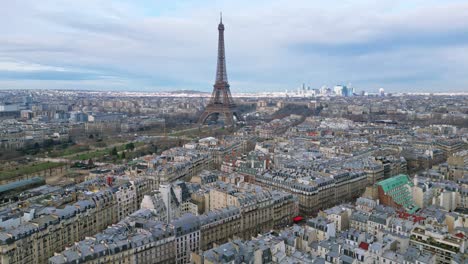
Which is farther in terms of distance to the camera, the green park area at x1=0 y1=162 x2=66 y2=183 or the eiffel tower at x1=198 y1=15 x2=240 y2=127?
the eiffel tower at x1=198 y1=15 x2=240 y2=127

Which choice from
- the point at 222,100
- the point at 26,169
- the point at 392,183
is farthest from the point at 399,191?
the point at 222,100

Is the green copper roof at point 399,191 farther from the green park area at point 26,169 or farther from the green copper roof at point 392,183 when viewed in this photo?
the green park area at point 26,169

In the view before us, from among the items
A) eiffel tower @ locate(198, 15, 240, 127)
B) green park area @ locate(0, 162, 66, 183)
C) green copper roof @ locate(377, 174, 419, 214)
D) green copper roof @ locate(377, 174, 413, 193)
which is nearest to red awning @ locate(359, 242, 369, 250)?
green copper roof @ locate(377, 174, 419, 214)

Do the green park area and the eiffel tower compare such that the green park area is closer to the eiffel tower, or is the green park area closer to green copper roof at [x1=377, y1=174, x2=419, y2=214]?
green copper roof at [x1=377, y1=174, x2=419, y2=214]

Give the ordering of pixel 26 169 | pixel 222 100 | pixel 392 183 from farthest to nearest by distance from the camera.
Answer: pixel 222 100
pixel 26 169
pixel 392 183

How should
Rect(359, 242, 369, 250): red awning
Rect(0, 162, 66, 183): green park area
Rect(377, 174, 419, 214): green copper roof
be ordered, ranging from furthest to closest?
Rect(0, 162, 66, 183): green park area < Rect(377, 174, 419, 214): green copper roof < Rect(359, 242, 369, 250): red awning

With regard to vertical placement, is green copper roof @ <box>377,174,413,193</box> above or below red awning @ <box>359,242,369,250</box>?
above

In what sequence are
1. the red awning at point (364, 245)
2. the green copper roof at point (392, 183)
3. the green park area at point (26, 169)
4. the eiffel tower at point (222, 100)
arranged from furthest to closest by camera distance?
the eiffel tower at point (222, 100) < the green park area at point (26, 169) < the green copper roof at point (392, 183) < the red awning at point (364, 245)

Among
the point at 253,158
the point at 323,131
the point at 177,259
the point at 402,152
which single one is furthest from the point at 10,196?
the point at 323,131

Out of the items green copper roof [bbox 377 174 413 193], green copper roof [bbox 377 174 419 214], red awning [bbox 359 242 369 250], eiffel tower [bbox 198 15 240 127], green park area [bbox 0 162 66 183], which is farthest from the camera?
eiffel tower [bbox 198 15 240 127]

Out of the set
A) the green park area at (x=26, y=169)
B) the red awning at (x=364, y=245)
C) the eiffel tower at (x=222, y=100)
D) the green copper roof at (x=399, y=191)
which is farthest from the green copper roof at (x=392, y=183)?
the eiffel tower at (x=222, y=100)

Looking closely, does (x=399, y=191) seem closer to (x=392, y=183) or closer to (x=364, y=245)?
(x=392, y=183)

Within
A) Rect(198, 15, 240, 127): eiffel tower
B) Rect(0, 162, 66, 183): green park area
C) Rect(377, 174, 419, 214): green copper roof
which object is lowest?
Rect(0, 162, 66, 183): green park area
